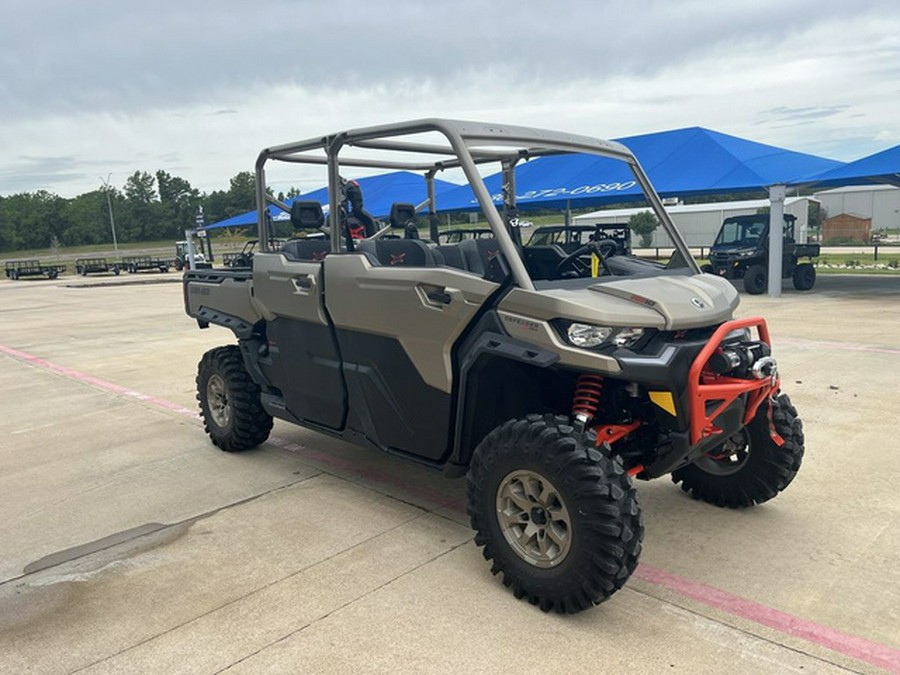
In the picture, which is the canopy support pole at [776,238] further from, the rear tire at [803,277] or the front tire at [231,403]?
the front tire at [231,403]

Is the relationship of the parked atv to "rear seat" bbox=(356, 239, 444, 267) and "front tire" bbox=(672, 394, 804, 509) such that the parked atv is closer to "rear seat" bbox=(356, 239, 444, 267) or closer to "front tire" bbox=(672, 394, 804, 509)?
"front tire" bbox=(672, 394, 804, 509)

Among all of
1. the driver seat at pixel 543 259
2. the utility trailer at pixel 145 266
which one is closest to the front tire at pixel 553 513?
the driver seat at pixel 543 259

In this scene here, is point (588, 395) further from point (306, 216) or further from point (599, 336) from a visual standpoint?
point (306, 216)

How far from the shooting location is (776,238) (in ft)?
53.7

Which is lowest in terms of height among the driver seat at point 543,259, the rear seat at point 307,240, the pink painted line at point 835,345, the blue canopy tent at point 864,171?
the pink painted line at point 835,345

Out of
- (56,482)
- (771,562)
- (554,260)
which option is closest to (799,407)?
(771,562)

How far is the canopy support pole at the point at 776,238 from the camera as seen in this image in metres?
16.2

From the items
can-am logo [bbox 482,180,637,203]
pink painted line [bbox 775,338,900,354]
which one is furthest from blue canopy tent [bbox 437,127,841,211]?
pink painted line [bbox 775,338,900,354]

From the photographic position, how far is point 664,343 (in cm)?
300

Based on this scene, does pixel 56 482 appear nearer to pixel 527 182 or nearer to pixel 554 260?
pixel 554 260

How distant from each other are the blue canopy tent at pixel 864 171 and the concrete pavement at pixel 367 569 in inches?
445

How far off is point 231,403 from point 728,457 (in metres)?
3.40

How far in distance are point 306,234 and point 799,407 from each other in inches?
173

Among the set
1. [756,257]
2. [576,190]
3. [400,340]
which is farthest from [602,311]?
[576,190]
